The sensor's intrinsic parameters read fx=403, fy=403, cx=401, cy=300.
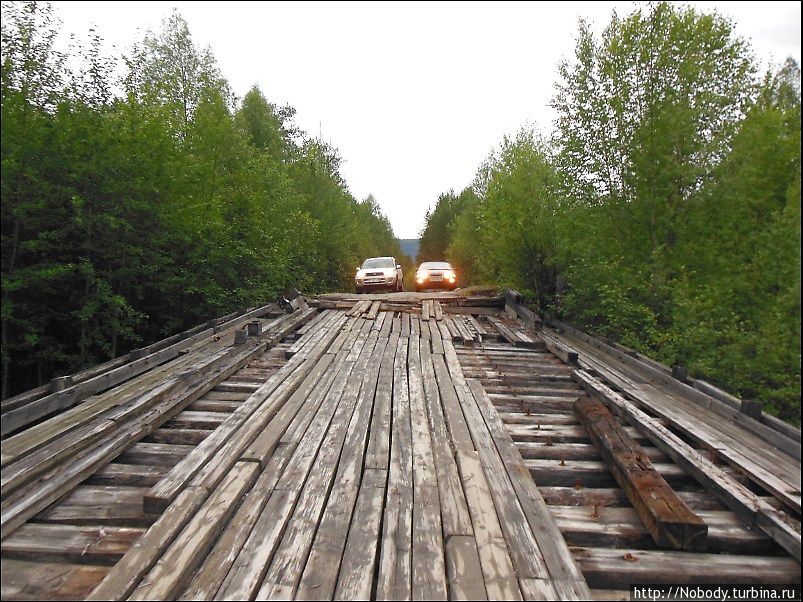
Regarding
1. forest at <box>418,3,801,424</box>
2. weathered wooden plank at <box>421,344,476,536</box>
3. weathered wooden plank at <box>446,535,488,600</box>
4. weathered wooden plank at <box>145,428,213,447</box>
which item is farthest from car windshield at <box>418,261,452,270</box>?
weathered wooden plank at <box>446,535,488,600</box>

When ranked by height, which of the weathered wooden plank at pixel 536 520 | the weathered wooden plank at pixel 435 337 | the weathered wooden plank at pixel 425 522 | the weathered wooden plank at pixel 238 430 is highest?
the weathered wooden plank at pixel 435 337

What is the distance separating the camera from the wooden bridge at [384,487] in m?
1.98

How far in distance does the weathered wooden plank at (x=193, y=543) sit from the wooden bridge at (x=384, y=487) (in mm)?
10

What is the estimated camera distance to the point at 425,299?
1187cm

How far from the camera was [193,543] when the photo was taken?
6.75 feet

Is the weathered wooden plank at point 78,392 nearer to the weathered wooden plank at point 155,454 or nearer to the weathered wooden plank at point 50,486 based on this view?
the weathered wooden plank at point 50,486

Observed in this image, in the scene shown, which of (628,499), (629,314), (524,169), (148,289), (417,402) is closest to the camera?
(628,499)

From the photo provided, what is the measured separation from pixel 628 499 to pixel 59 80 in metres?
6.16

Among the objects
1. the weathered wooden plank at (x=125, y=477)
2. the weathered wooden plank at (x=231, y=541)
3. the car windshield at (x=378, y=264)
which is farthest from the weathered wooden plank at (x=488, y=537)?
the car windshield at (x=378, y=264)

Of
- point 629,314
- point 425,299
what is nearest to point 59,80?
point 629,314

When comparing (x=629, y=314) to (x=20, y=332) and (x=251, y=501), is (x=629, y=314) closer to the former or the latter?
(x=251, y=501)

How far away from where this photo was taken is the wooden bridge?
1984 mm

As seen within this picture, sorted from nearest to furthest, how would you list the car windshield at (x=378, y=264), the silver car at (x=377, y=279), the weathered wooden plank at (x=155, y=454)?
the weathered wooden plank at (x=155, y=454), the silver car at (x=377, y=279), the car windshield at (x=378, y=264)

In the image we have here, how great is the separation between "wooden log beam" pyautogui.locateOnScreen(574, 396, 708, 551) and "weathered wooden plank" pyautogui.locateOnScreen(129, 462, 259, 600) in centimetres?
246
